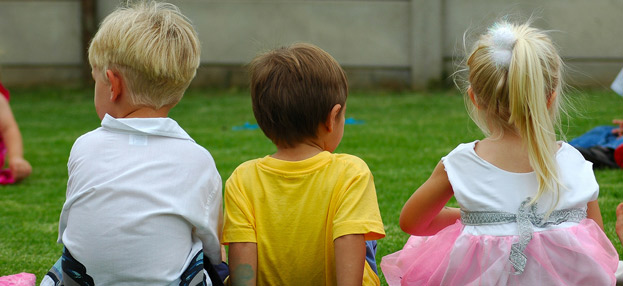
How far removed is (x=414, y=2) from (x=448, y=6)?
0.44 m

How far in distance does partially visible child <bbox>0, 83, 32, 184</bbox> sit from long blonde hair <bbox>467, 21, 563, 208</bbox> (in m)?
3.13

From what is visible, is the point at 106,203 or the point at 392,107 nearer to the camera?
the point at 106,203

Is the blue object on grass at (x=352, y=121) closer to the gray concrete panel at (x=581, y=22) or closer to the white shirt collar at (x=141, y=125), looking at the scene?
the gray concrete panel at (x=581, y=22)

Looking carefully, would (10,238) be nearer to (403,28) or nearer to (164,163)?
(164,163)

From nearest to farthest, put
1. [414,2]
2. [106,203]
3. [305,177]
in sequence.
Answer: [106,203] < [305,177] < [414,2]

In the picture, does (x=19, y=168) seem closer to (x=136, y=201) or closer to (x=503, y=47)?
(x=136, y=201)

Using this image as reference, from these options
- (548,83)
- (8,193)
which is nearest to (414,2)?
(8,193)

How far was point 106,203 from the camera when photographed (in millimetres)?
2033

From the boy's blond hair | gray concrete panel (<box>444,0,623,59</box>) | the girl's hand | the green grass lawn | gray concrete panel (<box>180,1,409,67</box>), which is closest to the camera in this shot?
the boy's blond hair

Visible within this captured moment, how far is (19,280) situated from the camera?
2605 millimetres

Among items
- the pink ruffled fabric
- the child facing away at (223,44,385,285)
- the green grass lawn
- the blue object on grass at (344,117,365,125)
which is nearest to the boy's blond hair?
the child facing away at (223,44,385,285)

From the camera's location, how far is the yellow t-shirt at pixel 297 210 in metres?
2.18

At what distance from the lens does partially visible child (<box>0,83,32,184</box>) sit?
4.55 m

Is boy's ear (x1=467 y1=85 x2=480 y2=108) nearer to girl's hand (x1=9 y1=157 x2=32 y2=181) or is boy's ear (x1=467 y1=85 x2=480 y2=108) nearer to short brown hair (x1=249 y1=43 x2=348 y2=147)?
short brown hair (x1=249 y1=43 x2=348 y2=147)
